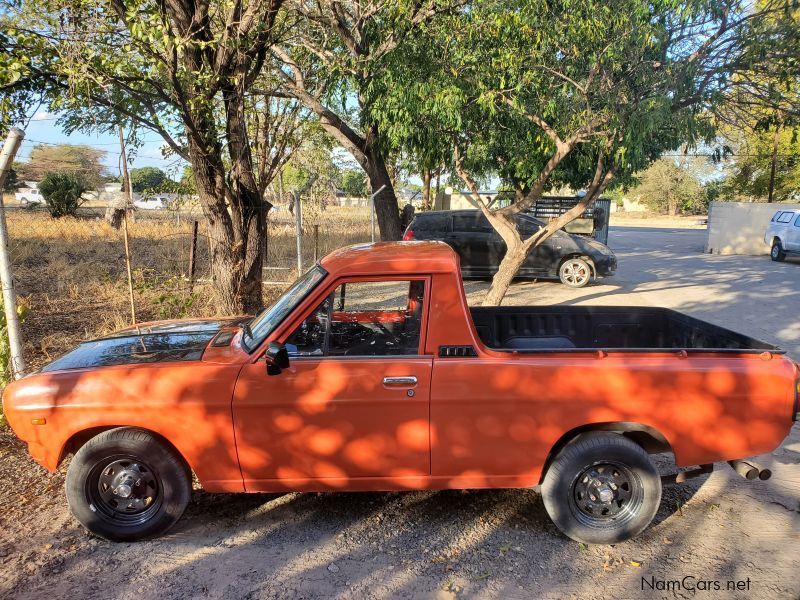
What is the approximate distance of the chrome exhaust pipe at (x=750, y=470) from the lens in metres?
3.31

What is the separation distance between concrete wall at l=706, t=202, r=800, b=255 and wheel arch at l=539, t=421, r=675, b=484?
21.3m

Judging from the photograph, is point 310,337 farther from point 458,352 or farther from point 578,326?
point 578,326

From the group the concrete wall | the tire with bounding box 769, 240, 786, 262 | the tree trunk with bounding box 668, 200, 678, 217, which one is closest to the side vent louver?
the tire with bounding box 769, 240, 786, 262

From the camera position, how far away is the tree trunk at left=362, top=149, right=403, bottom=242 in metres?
14.9

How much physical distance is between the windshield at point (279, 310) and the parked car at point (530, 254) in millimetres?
9861

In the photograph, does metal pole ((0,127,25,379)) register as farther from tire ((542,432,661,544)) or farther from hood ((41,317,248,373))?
tire ((542,432,661,544))

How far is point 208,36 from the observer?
6117 millimetres

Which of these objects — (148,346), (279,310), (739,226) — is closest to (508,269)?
(279,310)

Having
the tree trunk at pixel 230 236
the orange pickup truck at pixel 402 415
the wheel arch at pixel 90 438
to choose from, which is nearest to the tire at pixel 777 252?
the tree trunk at pixel 230 236

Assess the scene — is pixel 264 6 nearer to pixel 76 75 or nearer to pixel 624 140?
pixel 76 75

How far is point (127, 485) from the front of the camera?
11.0 feet

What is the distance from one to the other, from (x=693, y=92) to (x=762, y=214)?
16.2 metres

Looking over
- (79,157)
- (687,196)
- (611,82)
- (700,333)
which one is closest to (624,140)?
(611,82)

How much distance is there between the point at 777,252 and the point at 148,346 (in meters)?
20.6
